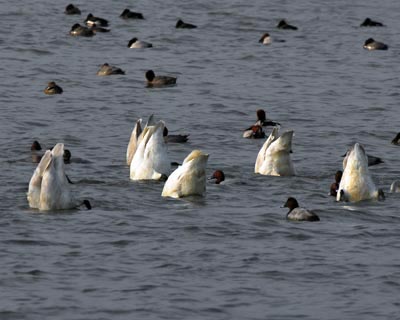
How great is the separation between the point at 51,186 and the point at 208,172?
5342 millimetres

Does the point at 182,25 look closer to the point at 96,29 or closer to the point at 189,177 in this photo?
the point at 96,29

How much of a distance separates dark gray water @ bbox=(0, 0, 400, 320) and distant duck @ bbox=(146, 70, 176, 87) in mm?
289

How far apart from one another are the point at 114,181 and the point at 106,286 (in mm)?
7541

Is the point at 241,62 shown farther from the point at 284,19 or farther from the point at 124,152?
the point at 124,152

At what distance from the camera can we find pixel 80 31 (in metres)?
50.0

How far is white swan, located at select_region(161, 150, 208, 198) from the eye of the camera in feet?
81.1

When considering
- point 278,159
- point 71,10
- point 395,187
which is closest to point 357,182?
point 395,187

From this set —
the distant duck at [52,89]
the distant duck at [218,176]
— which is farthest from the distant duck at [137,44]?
the distant duck at [218,176]

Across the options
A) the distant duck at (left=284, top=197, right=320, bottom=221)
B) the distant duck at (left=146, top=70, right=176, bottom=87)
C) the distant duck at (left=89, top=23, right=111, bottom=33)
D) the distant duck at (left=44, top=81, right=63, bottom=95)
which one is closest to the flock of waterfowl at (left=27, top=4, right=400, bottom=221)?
the distant duck at (left=284, top=197, right=320, bottom=221)

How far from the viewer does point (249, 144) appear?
31875mm

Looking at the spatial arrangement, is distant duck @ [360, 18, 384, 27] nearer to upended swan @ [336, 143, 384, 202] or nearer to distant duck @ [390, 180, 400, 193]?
distant duck @ [390, 180, 400, 193]

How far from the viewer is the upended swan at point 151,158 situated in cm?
2636

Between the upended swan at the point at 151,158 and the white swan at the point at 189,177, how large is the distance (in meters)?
1.47

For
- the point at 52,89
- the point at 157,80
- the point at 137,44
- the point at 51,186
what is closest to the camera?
the point at 51,186
